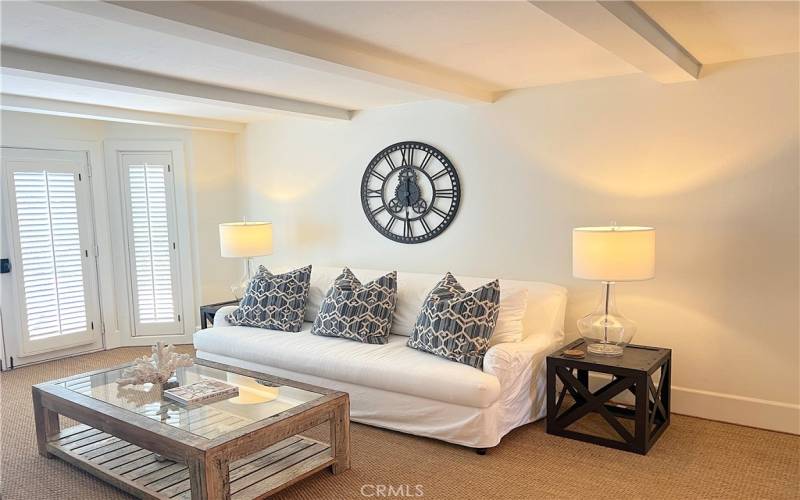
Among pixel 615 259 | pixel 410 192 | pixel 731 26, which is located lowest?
pixel 615 259

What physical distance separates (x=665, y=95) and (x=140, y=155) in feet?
15.1

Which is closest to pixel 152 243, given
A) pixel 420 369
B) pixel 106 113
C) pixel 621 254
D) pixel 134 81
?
pixel 106 113

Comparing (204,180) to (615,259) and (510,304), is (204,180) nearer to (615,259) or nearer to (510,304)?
(510,304)

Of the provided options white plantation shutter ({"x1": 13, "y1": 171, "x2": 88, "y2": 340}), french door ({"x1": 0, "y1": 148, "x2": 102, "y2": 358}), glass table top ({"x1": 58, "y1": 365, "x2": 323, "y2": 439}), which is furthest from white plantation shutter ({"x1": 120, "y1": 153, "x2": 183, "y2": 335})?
glass table top ({"x1": 58, "y1": 365, "x2": 323, "y2": 439})

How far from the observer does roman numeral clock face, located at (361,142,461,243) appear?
4.48 m

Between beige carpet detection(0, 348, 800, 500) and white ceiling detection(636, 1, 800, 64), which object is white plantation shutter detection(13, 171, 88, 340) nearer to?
beige carpet detection(0, 348, 800, 500)

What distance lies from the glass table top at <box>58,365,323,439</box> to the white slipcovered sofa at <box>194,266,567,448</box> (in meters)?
0.57

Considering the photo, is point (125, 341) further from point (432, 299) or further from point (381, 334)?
point (432, 299)

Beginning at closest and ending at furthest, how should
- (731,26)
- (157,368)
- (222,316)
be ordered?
(731,26)
(157,368)
(222,316)

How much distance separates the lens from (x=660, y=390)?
3.38m

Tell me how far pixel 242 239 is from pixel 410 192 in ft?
5.03

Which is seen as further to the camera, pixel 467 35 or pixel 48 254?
pixel 48 254

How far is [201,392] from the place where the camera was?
3.02 metres

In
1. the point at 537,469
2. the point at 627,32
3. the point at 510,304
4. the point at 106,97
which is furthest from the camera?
A: the point at 106,97
